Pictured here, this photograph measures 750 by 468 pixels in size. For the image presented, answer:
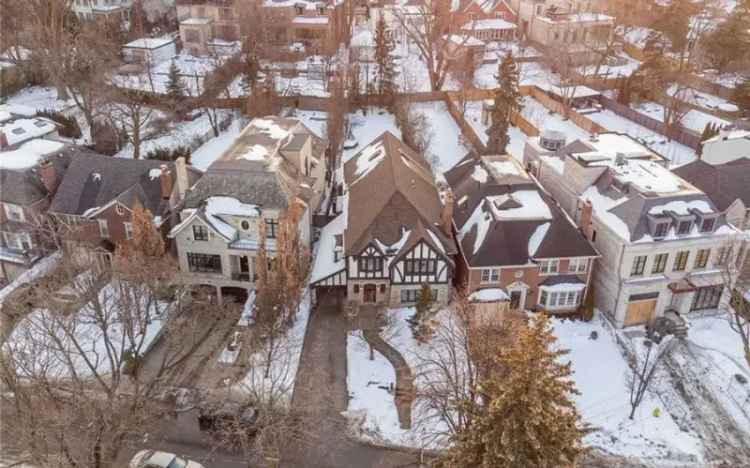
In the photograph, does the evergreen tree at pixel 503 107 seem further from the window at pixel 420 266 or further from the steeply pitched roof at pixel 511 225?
the window at pixel 420 266

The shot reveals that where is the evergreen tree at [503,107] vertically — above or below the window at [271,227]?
above

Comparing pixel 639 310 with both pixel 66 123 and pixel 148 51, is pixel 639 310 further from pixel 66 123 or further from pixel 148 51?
pixel 148 51

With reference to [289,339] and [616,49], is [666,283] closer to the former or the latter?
[289,339]

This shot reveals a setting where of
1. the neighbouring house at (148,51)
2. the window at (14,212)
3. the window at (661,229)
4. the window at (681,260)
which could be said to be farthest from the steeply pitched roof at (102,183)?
the neighbouring house at (148,51)

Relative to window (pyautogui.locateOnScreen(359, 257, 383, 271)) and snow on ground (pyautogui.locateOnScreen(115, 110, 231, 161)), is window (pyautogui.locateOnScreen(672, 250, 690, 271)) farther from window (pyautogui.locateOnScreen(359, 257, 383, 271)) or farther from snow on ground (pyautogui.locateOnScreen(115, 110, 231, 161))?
snow on ground (pyautogui.locateOnScreen(115, 110, 231, 161))

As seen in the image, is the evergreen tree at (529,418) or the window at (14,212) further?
the window at (14,212)

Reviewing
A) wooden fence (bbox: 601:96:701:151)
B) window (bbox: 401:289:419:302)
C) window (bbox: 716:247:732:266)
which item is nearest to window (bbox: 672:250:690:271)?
window (bbox: 716:247:732:266)

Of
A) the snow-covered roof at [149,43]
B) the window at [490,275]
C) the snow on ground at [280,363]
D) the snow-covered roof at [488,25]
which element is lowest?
the snow on ground at [280,363]
